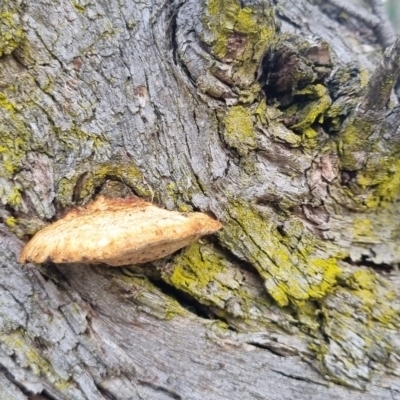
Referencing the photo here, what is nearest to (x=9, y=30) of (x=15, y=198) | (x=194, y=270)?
(x=15, y=198)

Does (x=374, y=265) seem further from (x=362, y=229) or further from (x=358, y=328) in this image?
(x=358, y=328)

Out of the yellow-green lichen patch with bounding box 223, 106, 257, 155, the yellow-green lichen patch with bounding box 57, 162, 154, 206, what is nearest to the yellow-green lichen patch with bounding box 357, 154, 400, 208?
the yellow-green lichen patch with bounding box 223, 106, 257, 155

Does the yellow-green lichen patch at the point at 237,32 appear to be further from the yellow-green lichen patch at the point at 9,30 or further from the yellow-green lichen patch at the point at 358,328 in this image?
the yellow-green lichen patch at the point at 358,328

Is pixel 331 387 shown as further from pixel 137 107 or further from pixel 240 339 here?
pixel 137 107

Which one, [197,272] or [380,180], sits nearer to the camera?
[197,272]

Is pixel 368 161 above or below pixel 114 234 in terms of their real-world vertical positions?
above

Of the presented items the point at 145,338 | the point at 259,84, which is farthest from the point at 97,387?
the point at 259,84
